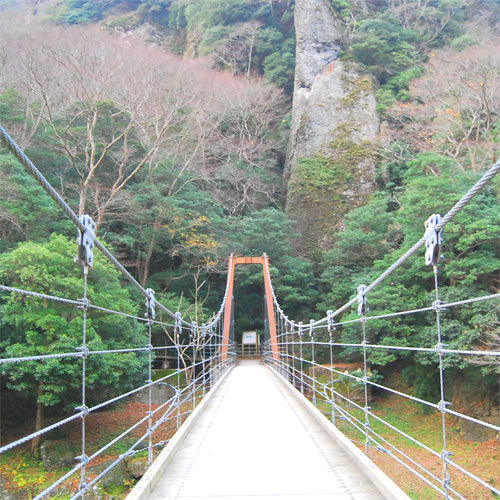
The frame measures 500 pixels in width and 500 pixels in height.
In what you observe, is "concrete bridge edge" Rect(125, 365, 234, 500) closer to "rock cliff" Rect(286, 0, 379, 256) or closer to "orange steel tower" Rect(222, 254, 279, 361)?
"orange steel tower" Rect(222, 254, 279, 361)

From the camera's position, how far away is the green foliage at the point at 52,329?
21.3 ft

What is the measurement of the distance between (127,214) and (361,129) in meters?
8.88

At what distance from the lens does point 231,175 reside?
15.6m

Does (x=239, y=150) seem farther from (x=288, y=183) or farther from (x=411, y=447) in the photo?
(x=411, y=447)

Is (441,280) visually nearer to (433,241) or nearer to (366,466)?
(366,466)

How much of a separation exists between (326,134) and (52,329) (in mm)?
12514

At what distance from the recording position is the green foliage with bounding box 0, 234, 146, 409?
650 centimetres

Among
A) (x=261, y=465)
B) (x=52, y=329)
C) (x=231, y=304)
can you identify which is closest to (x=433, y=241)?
(x=261, y=465)

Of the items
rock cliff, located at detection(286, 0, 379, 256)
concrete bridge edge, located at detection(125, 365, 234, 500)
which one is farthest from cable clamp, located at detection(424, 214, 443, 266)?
rock cliff, located at detection(286, 0, 379, 256)

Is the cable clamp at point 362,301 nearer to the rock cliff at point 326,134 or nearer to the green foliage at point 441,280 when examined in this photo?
the green foliage at point 441,280

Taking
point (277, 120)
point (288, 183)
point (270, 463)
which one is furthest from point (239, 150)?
point (270, 463)

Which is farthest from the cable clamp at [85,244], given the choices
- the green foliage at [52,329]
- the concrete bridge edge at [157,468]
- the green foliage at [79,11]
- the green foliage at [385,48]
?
the green foliage at [79,11]

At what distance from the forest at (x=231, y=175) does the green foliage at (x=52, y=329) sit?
0.03 m

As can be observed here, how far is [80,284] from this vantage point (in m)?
7.07
